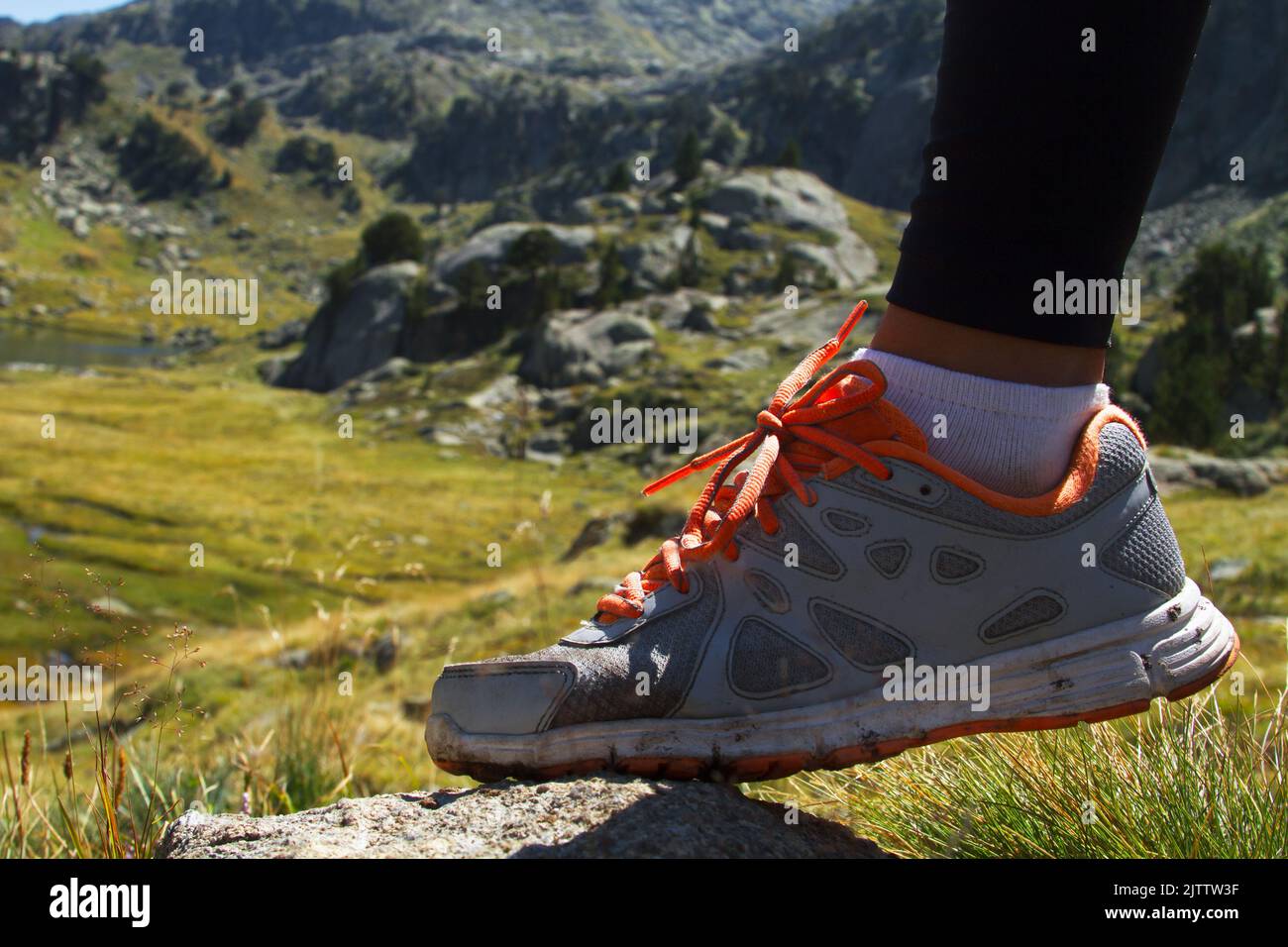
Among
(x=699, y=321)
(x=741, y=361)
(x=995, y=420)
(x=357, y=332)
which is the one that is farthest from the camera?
(x=357, y=332)

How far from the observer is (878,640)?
2252 millimetres

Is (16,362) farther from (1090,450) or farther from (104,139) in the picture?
(104,139)

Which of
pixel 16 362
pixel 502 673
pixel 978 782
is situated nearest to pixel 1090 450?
pixel 978 782

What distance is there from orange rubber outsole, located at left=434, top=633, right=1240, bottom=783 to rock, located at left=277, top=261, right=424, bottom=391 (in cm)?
8097

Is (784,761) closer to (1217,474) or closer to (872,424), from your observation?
(872,424)

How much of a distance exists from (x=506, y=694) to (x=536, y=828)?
0.36 m

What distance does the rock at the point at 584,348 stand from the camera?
214 feet

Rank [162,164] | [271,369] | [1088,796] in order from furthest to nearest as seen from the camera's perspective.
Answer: [162,164]
[271,369]
[1088,796]

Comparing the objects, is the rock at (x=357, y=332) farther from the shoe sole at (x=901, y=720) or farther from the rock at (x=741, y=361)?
the shoe sole at (x=901, y=720)

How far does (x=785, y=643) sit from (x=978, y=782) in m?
0.55


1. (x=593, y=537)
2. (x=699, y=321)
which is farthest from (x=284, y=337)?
(x=593, y=537)

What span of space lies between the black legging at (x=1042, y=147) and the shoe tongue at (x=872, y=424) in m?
0.26

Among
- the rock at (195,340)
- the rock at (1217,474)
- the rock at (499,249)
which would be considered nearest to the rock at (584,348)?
the rock at (499,249)

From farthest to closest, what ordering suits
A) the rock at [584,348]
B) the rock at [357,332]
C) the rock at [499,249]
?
the rock at [499,249], the rock at [357,332], the rock at [584,348]
